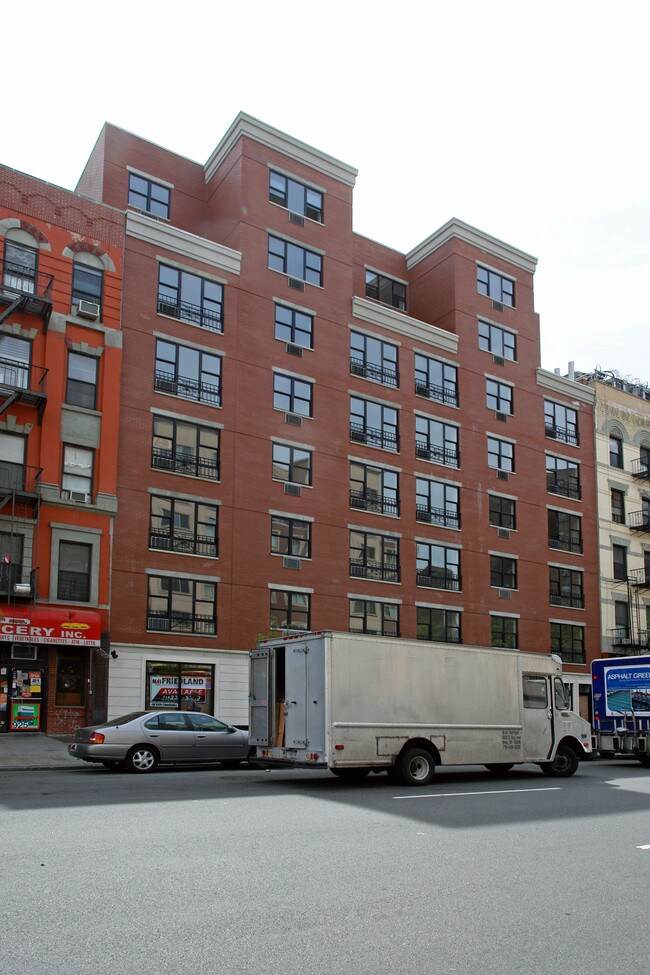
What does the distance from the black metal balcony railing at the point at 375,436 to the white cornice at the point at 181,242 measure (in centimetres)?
837

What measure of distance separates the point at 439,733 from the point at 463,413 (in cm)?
2705

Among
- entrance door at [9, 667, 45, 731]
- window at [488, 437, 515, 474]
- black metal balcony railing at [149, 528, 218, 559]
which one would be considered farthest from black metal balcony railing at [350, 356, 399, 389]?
entrance door at [9, 667, 45, 731]

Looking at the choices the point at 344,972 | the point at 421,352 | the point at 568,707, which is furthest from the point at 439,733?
the point at 421,352

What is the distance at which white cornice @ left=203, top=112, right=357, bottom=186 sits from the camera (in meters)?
37.6

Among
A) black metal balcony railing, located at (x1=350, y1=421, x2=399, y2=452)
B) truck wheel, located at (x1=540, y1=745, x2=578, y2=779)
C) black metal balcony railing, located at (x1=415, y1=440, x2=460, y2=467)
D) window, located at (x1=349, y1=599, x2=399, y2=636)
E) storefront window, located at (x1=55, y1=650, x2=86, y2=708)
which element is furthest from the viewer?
black metal balcony railing, located at (x1=415, y1=440, x2=460, y2=467)

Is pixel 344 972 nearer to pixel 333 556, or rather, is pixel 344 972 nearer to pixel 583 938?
pixel 583 938

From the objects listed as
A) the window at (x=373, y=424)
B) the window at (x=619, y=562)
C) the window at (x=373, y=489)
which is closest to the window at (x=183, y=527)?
the window at (x=373, y=489)

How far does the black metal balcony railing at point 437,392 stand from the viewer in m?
41.9

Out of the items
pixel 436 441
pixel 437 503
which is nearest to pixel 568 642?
pixel 437 503

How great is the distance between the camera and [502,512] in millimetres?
43688

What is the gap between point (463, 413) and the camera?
43062 millimetres

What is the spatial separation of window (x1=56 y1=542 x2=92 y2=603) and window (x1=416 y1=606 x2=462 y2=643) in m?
15.3

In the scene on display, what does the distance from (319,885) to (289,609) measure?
89.8 ft

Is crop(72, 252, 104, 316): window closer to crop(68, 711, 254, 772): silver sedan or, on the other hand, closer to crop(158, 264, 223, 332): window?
crop(158, 264, 223, 332): window
